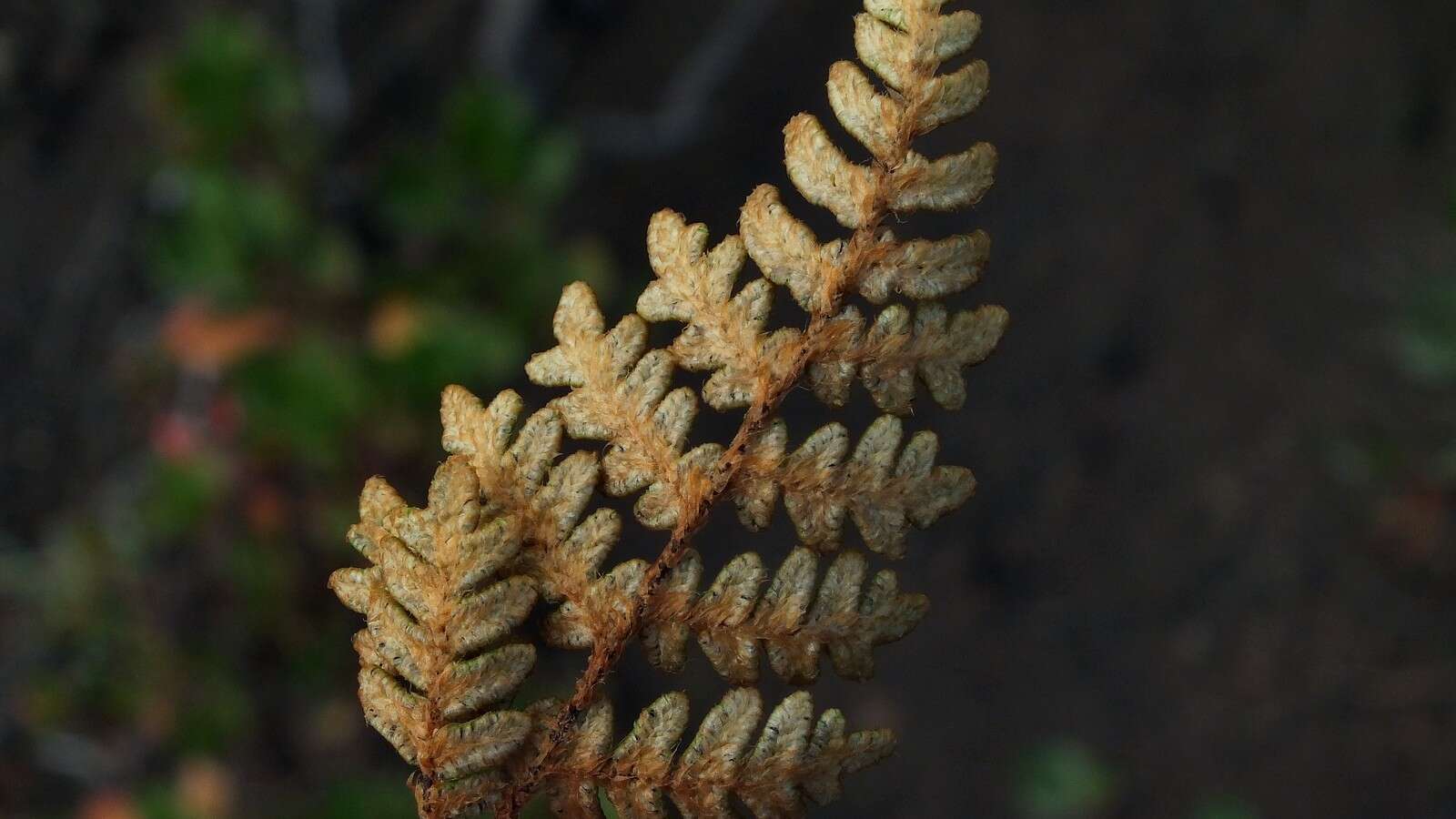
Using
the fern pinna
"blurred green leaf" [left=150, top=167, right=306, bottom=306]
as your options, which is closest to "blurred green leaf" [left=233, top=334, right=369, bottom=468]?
"blurred green leaf" [left=150, top=167, right=306, bottom=306]

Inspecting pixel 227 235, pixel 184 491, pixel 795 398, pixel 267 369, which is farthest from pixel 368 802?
pixel 795 398

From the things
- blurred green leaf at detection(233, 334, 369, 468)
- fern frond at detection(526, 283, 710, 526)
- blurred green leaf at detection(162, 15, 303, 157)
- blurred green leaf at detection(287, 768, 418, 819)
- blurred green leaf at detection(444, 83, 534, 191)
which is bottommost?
fern frond at detection(526, 283, 710, 526)

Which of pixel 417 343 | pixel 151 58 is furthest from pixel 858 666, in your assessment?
pixel 151 58

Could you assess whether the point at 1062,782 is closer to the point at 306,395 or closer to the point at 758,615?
the point at 306,395

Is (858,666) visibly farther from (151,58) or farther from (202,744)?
(151,58)

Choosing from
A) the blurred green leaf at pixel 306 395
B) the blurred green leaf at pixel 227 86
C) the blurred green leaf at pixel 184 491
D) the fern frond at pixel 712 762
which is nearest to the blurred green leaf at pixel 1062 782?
the blurred green leaf at pixel 306 395

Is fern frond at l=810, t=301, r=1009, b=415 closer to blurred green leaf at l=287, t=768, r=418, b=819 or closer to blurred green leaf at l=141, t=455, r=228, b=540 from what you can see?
blurred green leaf at l=287, t=768, r=418, b=819
